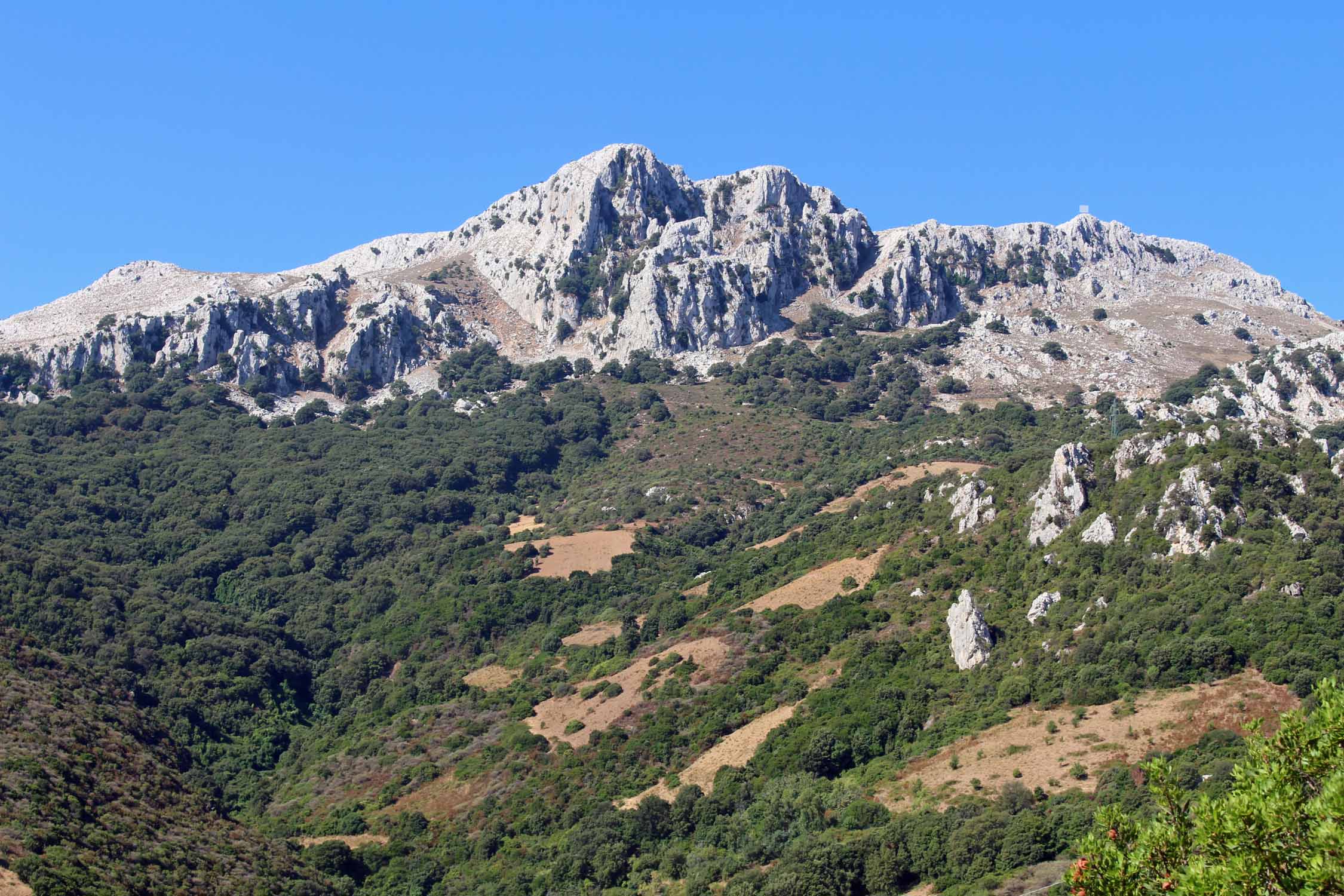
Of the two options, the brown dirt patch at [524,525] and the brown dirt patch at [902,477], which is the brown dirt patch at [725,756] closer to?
the brown dirt patch at [902,477]

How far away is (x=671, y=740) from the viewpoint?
7088 cm

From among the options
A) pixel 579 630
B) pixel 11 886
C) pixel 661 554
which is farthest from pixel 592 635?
pixel 11 886

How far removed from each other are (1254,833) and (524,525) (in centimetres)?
10205

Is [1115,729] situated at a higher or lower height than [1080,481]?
lower

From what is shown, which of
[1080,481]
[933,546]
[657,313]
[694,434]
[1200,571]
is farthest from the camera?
[657,313]

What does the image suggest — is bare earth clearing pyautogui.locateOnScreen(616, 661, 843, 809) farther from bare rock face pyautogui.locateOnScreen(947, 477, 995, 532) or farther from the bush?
the bush

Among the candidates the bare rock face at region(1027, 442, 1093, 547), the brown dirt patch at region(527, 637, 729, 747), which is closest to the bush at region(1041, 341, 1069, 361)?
the bare rock face at region(1027, 442, 1093, 547)

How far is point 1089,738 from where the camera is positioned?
54.5m

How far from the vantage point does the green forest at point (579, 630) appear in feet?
181

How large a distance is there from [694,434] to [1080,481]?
6412 cm

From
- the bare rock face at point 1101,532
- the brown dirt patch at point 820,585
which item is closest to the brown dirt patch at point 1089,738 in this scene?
the bare rock face at point 1101,532

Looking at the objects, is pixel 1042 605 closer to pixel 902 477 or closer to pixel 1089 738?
pixel 1089 738

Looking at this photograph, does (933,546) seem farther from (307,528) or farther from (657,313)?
(657,313)

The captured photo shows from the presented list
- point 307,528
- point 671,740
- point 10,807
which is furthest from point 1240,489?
point 307,528
